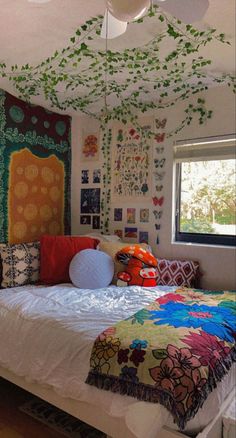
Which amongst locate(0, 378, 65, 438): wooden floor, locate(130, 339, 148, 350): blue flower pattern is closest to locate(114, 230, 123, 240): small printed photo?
locate(0, 378, 65, 438): wooden floor

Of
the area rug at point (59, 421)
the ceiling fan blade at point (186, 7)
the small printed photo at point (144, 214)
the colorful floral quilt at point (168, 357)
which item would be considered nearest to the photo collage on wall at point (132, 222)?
the small printed photo at point (144, 214)

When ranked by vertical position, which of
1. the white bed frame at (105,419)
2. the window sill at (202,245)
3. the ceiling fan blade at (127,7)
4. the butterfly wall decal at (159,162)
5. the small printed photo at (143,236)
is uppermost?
the ceiling fan blade at (127,7)

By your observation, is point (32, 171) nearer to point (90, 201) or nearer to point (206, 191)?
point (90, 201)

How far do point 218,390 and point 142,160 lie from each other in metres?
1.98

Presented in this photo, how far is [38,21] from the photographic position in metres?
1.66

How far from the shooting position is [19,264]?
250 centimetres

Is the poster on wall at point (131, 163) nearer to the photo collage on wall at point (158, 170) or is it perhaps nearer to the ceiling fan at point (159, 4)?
the photo collage on wall at point (158, 170)

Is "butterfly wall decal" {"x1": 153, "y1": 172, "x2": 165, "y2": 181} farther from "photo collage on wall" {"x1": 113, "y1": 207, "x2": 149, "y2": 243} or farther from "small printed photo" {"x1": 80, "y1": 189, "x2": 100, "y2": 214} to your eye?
"small printed photo" {"x1": 80, "y1": 189, "x2": 100, "y2": 214}

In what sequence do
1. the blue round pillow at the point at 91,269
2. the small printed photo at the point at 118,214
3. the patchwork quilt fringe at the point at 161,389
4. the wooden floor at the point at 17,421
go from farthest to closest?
the small printed photo at the point at 118,214 → the blue round pillow at the point at 91,269 → the wooden floor at the point at 17,421 → the patchwork quilt fringe at the point at 161,389

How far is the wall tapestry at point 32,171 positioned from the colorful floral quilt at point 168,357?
5.11 feet

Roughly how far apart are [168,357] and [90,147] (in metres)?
2.37

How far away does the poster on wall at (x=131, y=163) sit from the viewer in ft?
9.45

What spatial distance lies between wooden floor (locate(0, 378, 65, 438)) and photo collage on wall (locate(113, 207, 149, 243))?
1.52 m

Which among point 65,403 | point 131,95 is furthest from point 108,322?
point 131,95
